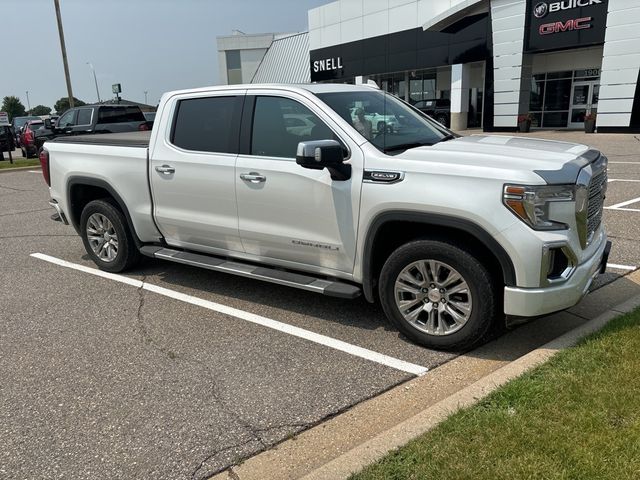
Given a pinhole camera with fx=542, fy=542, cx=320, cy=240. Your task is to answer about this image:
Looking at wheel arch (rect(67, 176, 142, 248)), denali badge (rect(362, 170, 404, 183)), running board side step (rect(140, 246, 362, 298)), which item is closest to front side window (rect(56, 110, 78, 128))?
wheel arch (rect(67, 176, 142, 248))

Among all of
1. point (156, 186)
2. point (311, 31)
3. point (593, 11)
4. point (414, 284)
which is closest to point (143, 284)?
point (156, 186)

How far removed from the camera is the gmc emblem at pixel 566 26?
2253 cm

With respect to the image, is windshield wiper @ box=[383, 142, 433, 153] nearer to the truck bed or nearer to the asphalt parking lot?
the asphalt parking lot

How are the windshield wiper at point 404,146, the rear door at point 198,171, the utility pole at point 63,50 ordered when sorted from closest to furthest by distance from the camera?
1. the windshield wiper at point 404,146
2. the rear door at point 198,171
3. the utility pole at point 63,50

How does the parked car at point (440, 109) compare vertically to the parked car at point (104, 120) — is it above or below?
below

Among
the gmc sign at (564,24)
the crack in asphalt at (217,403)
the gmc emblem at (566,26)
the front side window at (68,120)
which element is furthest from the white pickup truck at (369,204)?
the gmc emblem at (566,26)

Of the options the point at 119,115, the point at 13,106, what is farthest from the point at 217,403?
the point at 13,106

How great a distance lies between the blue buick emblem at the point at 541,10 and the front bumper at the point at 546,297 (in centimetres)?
2384

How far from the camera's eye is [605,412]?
111 inches

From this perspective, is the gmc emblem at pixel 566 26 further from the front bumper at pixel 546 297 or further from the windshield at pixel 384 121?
the front bumper at pixel 546 297

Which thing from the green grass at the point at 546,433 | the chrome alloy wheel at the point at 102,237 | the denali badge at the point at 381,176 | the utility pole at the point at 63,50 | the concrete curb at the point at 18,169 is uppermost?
the utility pole at the point at 63,50

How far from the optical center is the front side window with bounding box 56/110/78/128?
16.7 m

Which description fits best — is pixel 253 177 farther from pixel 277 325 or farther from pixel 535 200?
pixel 535 200

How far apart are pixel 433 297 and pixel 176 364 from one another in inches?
74.5
